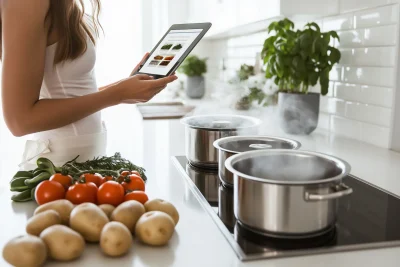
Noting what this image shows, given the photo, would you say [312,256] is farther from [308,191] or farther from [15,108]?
[15,108]

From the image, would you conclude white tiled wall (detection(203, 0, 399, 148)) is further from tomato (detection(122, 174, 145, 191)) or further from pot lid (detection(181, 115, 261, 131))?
tomato (detection(122, 174, 145, 191))

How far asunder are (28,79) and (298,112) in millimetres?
1079

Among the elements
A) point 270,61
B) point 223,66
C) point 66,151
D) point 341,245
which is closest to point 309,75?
point 270,61

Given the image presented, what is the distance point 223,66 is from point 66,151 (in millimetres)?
2358

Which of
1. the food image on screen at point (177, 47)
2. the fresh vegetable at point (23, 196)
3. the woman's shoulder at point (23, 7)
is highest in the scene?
the woman's shoulder at point (23, 7)

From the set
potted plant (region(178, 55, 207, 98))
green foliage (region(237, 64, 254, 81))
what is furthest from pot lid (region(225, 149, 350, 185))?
potted plant (region(178, 55, 207, 98))

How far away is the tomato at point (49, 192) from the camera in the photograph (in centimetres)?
87

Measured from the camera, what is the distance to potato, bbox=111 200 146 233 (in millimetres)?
772

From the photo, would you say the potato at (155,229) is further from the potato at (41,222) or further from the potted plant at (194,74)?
the potted plant at (194,74)

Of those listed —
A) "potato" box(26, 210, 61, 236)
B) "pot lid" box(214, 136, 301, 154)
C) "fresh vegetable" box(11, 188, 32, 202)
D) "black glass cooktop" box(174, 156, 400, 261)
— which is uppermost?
"pot lid" box(214, 136, 301, 154)

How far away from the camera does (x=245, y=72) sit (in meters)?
2.61

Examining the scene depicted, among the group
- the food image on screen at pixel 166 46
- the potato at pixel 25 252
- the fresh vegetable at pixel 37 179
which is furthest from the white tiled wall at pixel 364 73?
the potato at pixel 25 252

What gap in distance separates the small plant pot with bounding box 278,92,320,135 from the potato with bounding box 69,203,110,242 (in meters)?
1.17

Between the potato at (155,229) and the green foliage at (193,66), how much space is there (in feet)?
8.51
